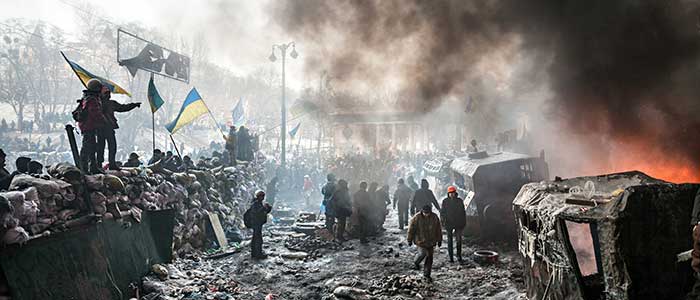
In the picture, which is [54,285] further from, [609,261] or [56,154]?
[56,154]

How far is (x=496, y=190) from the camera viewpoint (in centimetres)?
1170

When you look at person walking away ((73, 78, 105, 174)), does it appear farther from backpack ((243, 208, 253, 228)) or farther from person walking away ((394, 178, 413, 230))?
person walking away ((394, 178, 413, 230))

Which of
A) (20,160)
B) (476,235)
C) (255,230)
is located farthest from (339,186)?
(20,160)

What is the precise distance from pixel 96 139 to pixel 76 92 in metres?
39.1

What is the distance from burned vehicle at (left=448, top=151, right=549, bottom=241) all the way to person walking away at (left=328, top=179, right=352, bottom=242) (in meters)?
3.27

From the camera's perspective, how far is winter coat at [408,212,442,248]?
8.35 meters

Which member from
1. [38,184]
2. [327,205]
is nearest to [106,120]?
[38,184]

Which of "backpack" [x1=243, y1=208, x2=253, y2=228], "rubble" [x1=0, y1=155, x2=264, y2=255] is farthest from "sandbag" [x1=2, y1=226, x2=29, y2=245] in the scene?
"backpack" [x1=243, y1=208, x2=253, y2=228]

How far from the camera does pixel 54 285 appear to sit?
4.92m

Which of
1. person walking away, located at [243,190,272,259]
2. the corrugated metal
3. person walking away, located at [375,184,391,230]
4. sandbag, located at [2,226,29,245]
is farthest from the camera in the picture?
person walking away, located at [375,184,391,230]

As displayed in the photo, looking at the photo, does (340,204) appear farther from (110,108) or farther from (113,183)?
(110,108)

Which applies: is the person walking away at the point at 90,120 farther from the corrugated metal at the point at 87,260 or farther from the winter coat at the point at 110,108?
the corrugated metal at the point at 87,260

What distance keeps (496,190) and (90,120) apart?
9.43 metres

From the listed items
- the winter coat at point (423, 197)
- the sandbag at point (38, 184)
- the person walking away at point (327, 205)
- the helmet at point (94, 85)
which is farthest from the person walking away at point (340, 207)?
the sandbag at point (38, 184)
